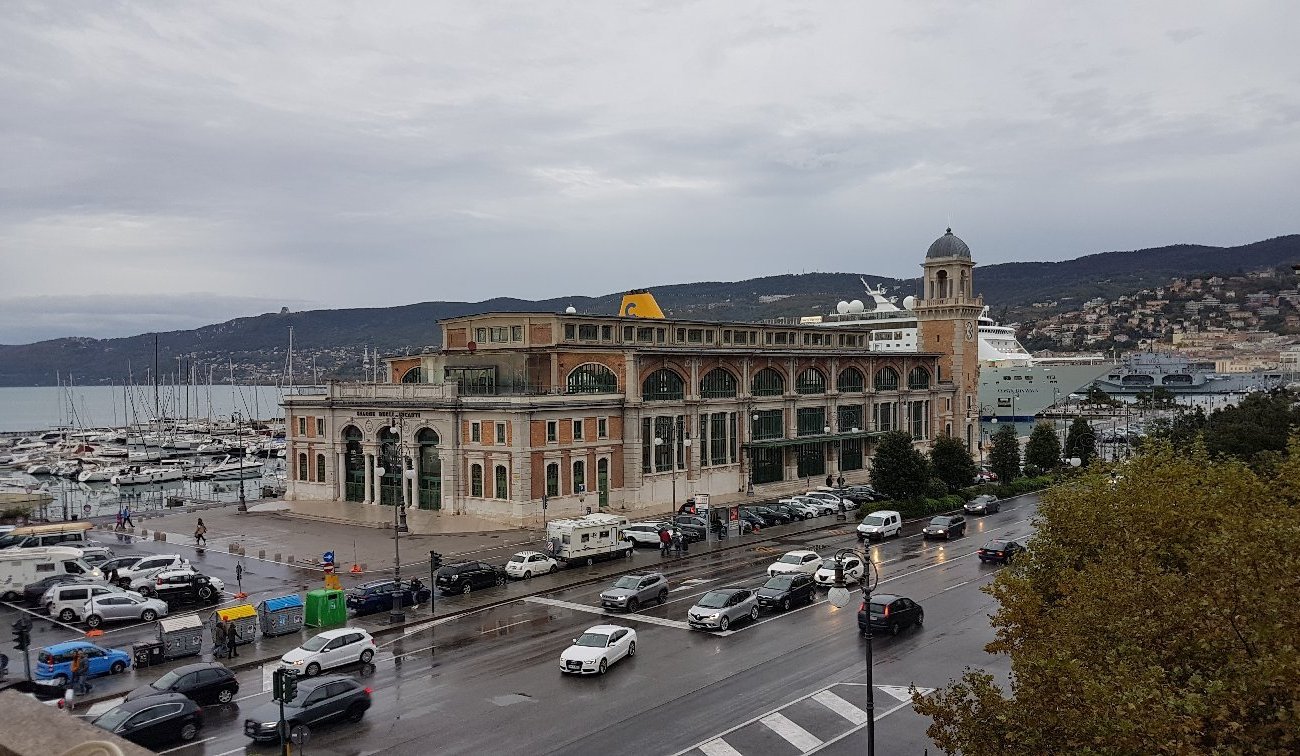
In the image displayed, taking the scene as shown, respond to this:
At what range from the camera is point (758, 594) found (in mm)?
39344

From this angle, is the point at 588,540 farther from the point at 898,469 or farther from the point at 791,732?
the point at 898,469

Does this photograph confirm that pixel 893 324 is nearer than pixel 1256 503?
No

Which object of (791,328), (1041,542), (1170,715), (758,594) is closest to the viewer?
(1170,715)

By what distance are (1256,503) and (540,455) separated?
44.7m

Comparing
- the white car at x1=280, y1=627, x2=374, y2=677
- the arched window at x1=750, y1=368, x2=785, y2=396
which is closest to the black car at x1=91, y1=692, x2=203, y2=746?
the white car at x1=280, y1=627, x2=374, y2=677

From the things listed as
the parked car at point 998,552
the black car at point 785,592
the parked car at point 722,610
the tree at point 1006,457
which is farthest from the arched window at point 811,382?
the parked car at point 722,610

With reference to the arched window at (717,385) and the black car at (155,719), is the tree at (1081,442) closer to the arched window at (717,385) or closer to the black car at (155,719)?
the arched window at (717,385)

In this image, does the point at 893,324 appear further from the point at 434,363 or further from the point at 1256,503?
the point at 1256,503

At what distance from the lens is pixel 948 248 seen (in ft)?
339

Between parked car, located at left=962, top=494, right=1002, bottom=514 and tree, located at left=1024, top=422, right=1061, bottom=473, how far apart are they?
59.4 ft

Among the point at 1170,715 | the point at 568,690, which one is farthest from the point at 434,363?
the point at 1170,715

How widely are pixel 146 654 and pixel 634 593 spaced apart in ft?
57.1

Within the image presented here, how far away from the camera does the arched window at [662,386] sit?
2677 inches

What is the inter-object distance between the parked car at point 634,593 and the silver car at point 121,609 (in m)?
18.3
